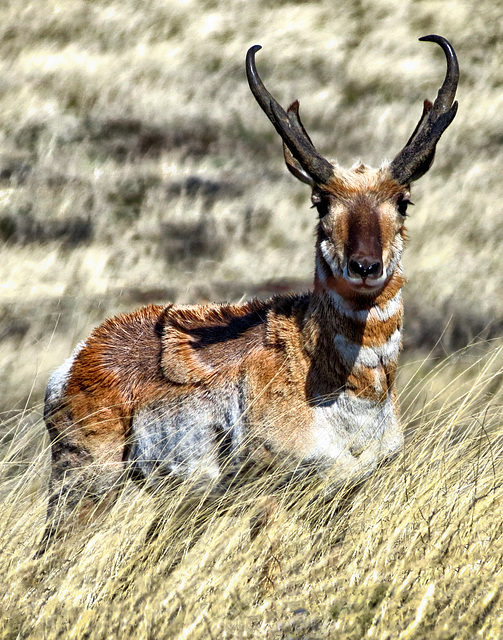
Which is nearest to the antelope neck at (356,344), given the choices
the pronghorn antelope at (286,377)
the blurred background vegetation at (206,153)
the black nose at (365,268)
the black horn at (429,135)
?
the pronghorn antelope at (286,377)

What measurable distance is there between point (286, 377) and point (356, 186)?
1.24 meters

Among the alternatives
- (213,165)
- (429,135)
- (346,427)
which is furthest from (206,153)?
(346,427)

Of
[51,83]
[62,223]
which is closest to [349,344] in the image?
[62,223]

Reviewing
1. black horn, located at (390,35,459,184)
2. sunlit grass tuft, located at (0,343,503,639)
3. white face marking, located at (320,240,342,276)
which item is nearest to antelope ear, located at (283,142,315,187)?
white face marking, located at (320,240,342,276)

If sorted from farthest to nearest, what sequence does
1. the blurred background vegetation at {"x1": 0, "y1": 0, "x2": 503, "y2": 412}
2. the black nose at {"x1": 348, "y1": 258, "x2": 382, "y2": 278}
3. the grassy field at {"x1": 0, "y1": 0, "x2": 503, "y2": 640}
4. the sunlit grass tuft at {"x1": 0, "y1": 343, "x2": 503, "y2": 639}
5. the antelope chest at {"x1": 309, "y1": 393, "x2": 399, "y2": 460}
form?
1. the blurred background vegetation at {"x1": 0, "y1": 0, "x2": 503, "y2": 412}
2. the grassy field at {"x1": 0, "y1": 0, "x2": 503, "y2": 640}
3. the antelope chest at {"x1": 309, "y1": 393, "x2": 399, "y2": 460}
4. the black nose at {"x1": 348, "y1": 258, "x2": 382, "y2": 278}
5. the sunlit grass tuft at {"x1": 0, "y1": 343, "x2": 503, "y2": 639}

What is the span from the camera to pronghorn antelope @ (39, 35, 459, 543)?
4820 millimetres

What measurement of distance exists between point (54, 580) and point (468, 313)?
5095mm

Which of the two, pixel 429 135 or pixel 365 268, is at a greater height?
pixel 429 135

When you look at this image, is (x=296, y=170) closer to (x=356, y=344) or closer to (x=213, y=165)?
(x=356, y=344)

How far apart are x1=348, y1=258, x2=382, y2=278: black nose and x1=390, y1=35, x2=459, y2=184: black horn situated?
810 millimetres

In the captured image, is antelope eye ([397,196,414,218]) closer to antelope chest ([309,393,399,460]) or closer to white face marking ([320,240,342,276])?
white face marking ([320,240,342,276])

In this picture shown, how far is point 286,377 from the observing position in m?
4.93

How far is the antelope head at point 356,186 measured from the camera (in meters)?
4.86

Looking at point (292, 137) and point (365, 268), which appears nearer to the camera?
point (365, 268)
